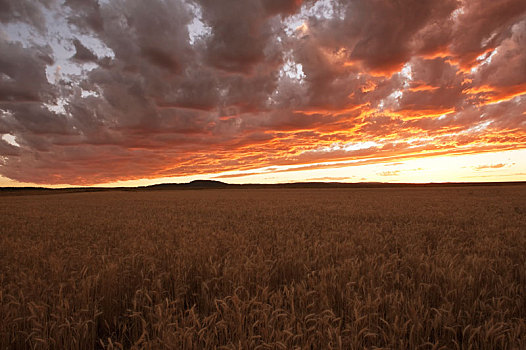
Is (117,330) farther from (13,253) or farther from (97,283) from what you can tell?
(13,253)

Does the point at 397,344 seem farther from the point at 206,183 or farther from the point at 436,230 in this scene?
the point at 206,183

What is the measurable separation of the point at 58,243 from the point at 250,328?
8438 mm

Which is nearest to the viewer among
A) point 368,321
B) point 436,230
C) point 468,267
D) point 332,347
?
point 332,347

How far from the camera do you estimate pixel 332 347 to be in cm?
252

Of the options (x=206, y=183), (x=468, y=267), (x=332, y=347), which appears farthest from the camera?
(x=206, y=183)

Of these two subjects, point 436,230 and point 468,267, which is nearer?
point 468,267

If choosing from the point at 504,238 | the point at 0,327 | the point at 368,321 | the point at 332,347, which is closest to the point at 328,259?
the point at 368,321

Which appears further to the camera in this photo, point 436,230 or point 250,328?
point 436,230

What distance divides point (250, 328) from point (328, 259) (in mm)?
3625

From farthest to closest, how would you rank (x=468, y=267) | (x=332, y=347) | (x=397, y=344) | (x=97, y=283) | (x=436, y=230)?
(x=436, y=230)
(x=468, y=267)
(x=97, y=283)
(x=397, y=344)
(x=332, y=347)

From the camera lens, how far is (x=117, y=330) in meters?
3.58

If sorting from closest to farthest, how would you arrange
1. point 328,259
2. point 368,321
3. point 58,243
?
point 368,321, point 328,259, point 58,243

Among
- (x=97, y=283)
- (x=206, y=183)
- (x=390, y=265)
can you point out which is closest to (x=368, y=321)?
(x=390, y=265)

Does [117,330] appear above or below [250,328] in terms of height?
below
